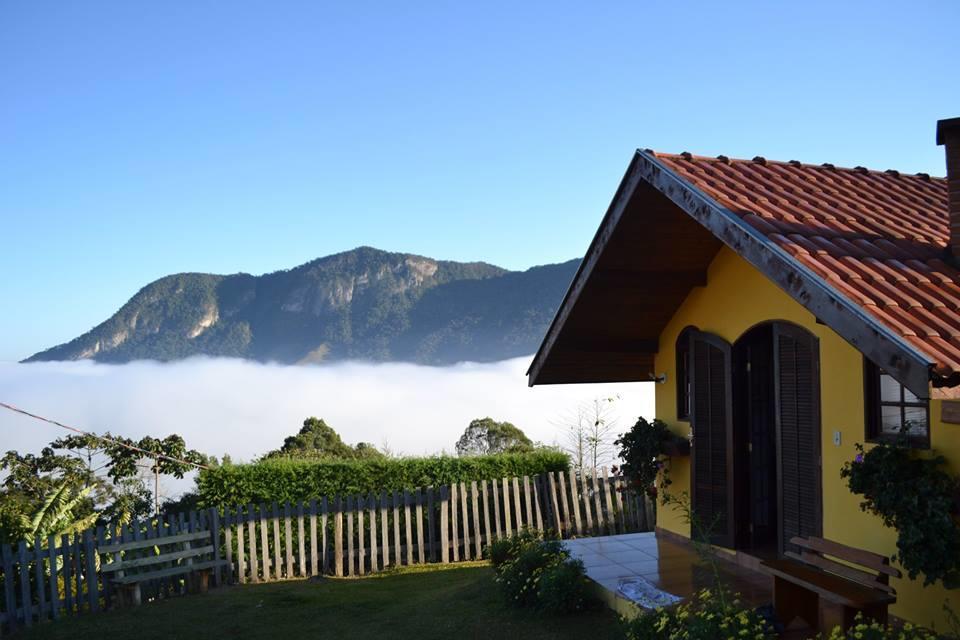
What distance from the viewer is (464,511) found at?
517 inches

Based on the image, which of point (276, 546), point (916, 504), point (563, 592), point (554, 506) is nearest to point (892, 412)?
point (916, 504)

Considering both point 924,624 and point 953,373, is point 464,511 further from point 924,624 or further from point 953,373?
point 953,373

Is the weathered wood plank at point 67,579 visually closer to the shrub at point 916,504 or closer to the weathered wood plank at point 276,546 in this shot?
the weathered wood plank at point 276,546

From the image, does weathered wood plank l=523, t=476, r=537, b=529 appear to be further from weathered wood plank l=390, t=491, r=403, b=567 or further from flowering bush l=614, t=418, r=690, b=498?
flowering bush l=614, t=418, r=690, b=498

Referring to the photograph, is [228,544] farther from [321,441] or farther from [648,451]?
[321,441]

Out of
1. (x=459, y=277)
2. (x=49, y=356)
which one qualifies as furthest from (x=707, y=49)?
(x=49, y=356)

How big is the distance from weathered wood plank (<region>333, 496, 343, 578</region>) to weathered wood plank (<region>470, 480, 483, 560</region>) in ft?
7.01

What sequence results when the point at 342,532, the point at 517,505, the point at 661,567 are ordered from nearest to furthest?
1. the point at 661,567
2. the point at 342,532
3. the point at 517,505

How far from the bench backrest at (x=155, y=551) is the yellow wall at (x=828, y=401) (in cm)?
643

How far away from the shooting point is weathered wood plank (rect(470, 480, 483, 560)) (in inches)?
517

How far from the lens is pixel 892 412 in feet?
21.8

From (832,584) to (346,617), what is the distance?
553cm

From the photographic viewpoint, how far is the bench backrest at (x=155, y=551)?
10.3 m

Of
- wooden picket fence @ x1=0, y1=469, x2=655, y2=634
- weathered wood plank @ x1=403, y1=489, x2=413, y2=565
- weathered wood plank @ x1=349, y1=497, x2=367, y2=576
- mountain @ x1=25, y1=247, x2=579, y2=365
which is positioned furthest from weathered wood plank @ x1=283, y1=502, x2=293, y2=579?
mountain @ x1=25, y1=247, x2=579, y2=365
